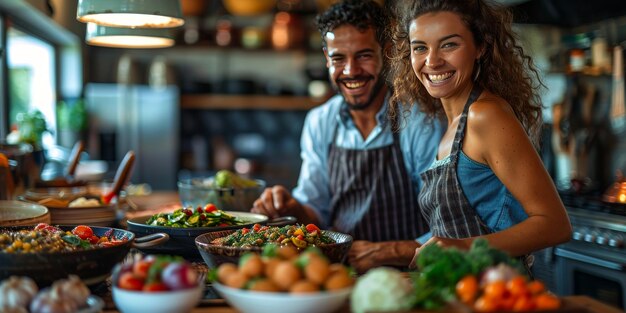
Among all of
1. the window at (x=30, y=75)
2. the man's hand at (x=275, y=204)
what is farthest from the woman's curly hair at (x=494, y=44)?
the window at (x=30, y=75)

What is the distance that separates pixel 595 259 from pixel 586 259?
8 centimetres

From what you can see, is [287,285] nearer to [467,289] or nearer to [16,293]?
[467,289]

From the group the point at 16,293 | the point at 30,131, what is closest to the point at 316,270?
the point at 16,293

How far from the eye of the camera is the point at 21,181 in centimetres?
318

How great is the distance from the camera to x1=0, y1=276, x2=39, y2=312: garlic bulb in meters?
1.43

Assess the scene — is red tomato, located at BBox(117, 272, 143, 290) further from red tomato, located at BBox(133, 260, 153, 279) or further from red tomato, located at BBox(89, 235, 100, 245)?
red tomato, located at BBox(89, 235, 100, 245)

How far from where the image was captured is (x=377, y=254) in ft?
8.11

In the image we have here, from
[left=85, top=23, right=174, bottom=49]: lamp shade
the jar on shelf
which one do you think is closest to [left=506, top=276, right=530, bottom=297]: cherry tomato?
[left=85, top=23, right=174, bottom=49]: lamp shade

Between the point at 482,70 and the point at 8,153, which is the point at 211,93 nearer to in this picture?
the point at 8,153

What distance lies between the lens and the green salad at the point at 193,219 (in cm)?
232

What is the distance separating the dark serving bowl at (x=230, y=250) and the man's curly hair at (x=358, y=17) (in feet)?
3.64

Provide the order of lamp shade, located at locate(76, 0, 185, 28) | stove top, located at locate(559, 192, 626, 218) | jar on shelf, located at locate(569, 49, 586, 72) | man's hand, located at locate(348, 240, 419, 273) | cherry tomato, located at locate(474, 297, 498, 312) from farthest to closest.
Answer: jar on shelf, located at locate(569, 49, 586, 72) < stove top, located at locate(559, 192, 626, 218) < lamp shade, located at locate(76, 0, 185, 28) < man's hand, located at locate(348, 240, 419, 273) < cherry tomato, located at locate(474, 297, 498, 312)

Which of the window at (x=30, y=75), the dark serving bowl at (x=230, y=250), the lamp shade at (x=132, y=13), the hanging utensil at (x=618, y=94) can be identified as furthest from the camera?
the window at (x=30, y=75)

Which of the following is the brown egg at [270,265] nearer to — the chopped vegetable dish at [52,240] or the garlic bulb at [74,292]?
the garlic bulb at [74,292]
